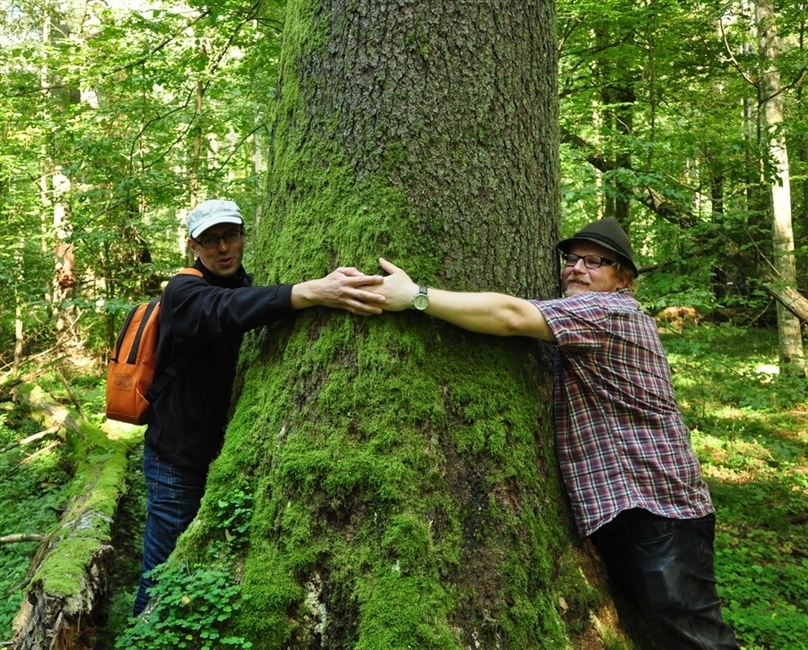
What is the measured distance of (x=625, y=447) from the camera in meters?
2.70

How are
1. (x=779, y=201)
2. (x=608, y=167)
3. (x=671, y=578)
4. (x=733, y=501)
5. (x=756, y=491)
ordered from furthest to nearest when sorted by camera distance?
(x=779, y=201)
(x=608, y=167)
(x=756, y=491)
(x=733, y=501)
(x=671, y=578)

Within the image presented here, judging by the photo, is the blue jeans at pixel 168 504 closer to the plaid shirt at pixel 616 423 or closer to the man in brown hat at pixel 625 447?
the man in brown hat at pixel 625 447

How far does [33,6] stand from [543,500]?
18182mm

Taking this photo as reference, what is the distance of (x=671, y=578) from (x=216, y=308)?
93.2 inches

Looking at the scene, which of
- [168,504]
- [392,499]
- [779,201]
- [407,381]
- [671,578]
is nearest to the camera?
[392,499]

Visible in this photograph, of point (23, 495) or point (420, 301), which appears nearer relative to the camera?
point (420, 301)

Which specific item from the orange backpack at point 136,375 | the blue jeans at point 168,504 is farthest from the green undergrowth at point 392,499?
the orange backpack at point 136,375

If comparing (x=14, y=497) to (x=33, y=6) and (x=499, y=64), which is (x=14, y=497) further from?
(x=33, y=6)

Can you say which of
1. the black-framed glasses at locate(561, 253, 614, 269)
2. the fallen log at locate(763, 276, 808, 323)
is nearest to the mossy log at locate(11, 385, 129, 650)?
the black-framed glasses at locate(561, 253, 614, 269)

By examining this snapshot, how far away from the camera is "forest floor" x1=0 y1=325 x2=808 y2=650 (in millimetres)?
4332

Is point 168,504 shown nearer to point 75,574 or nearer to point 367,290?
point 75,574

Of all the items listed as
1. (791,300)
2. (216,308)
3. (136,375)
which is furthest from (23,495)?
(791,300)

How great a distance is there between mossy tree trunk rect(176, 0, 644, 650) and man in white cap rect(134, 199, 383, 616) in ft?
1.00

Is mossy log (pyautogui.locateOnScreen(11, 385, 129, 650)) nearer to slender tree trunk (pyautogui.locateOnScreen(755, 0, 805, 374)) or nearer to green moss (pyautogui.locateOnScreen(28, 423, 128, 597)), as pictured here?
green moss (pyautogui.locateOnScreen(28, 423, 128, 597))
